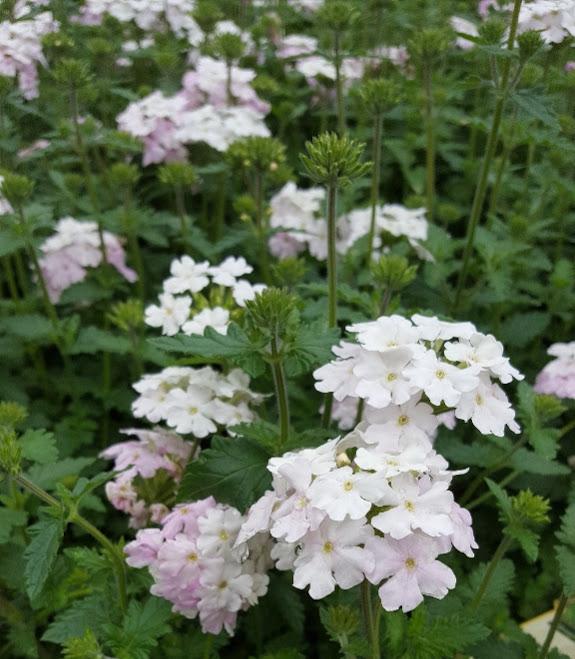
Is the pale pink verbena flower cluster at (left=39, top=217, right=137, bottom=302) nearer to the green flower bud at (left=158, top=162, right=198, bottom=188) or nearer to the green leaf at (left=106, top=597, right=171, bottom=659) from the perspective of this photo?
the green flower bud at (left=158, top=162, right=198, bottom=188)

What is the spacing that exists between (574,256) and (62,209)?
88.6 inches

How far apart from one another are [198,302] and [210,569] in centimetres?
75

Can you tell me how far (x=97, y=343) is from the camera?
2.58 m

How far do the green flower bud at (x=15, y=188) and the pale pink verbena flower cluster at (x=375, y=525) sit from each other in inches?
57.5

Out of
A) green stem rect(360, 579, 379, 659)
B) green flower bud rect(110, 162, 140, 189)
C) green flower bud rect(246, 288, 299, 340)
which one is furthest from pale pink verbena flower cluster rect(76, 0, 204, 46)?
green stem rect(360, 579, 379, 659)

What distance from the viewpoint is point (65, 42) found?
9.95 feet

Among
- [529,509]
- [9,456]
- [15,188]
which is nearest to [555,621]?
[529,509]

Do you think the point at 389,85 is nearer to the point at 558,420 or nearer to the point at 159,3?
the point at 558,420

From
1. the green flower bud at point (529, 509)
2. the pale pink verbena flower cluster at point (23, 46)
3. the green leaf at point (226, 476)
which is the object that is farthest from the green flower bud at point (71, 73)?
the green flower bud at point (529, 509)

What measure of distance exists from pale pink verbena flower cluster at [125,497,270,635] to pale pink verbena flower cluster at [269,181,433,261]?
54.5 inches

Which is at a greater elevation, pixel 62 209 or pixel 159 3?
pixel 159 3

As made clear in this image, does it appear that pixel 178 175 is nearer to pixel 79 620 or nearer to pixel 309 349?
pixel 309 349

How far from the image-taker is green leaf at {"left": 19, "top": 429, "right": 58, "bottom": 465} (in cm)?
200

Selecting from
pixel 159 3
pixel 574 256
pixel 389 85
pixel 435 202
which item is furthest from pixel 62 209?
pixel 574 256
